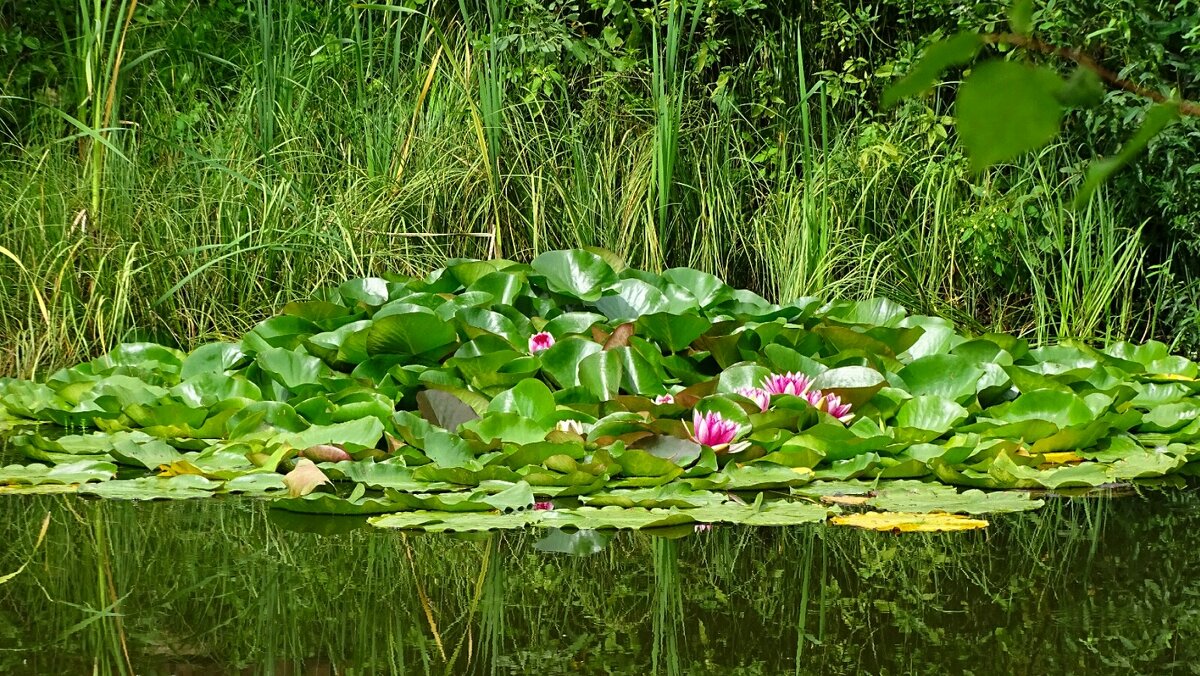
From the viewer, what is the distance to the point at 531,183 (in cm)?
442

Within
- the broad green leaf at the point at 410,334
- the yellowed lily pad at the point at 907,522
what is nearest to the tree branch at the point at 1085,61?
the yellowed lily pad at the point at 907,522

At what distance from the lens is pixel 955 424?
2.70 meters

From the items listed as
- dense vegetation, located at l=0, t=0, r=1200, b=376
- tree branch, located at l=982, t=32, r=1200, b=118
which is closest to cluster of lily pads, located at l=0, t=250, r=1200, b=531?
dense vegetation, located at l=0, t=0, r=1200, b=376

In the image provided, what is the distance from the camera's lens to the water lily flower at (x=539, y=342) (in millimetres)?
3004

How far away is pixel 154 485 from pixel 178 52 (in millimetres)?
3242

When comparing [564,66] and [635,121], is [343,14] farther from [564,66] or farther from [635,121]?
[635,121]

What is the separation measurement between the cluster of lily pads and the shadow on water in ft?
0.31

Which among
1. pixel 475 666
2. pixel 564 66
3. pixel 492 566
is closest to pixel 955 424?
pixel 492 566

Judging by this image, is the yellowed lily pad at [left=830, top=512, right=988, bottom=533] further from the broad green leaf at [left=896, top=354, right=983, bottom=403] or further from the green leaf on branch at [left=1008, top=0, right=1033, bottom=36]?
the green leaf on branch at [left=1008, top=0, right=1033, bottom=36]

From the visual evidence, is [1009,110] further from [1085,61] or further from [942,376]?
[942,376]

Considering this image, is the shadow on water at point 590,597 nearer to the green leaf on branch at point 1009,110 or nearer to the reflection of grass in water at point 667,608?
the reflection of grass in water at point 667,608

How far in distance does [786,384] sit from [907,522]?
2.35 feet

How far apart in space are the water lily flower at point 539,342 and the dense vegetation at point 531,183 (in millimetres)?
1116

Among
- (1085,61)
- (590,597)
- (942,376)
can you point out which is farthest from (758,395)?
(1085,61)
